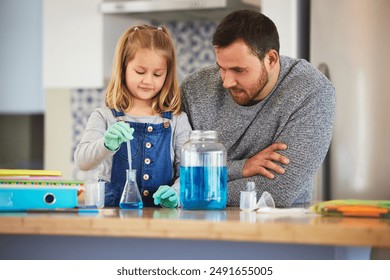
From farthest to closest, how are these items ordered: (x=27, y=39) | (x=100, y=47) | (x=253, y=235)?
(x=27, y=39), (x=100, y=47), (x=253, y=235)

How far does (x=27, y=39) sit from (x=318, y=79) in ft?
7.55

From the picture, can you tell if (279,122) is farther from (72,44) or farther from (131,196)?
(72,44)

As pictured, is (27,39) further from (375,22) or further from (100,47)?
(375,22)

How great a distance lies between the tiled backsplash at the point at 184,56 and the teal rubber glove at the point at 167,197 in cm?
221

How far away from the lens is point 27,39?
3.91 metres

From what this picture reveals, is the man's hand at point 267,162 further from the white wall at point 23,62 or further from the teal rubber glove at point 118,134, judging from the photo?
the white wall at point 23,62

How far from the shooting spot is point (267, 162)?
181 cm

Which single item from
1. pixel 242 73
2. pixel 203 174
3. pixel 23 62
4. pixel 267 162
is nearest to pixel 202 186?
pixel 203 174

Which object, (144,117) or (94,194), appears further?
(144,117)

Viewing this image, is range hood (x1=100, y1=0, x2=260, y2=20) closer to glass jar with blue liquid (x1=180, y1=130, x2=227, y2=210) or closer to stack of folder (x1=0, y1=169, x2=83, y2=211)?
glass jar with blue liquid (x1=180, y1=130, x2=227, y2=210)

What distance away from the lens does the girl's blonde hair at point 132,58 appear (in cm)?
184

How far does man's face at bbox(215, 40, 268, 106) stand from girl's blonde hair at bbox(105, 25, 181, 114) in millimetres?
121

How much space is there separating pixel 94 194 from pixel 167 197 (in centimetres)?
17

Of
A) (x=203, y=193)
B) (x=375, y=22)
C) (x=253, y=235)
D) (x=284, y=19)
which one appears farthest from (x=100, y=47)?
(x=253, y=235)
